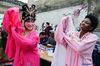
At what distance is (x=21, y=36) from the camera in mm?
1602

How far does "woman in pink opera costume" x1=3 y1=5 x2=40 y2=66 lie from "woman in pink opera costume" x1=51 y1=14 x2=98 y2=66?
41cm

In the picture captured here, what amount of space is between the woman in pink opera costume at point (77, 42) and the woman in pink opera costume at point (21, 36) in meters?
0.41

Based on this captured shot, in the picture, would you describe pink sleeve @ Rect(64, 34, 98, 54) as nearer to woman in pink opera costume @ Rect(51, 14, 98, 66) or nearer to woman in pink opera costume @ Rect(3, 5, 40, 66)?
woman in pink opera costume @ Rect(51, 14, 98, 66)

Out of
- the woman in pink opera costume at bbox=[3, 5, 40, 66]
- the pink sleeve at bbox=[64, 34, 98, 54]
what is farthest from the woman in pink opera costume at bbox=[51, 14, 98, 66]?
the woman in pink opera costume at bbox=[3, 5, 40, 66]

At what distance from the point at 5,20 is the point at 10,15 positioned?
0.13 m

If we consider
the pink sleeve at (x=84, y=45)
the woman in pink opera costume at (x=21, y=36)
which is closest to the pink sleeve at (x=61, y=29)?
the pink sleeve at (x=84, y=45)

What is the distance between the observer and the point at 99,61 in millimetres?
1923

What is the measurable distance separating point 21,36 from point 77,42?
34.4 inches

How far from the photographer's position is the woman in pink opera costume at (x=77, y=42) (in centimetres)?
135

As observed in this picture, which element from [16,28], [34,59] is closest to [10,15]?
[16,28]

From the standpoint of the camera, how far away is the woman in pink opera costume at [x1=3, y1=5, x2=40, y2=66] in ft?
5.22

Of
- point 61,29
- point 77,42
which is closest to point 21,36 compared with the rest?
point 61,29

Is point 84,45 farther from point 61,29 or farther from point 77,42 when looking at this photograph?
point 61,29

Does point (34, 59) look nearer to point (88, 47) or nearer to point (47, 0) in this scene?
point (88, 47)
